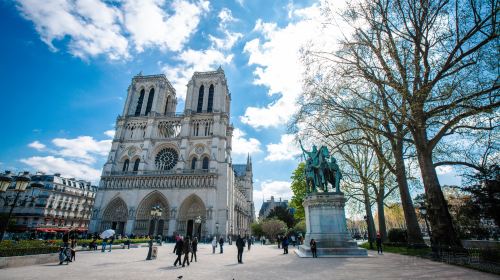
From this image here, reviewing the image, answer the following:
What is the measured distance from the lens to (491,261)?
25.5ft

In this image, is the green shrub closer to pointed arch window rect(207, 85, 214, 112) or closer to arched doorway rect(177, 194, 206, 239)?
arched doorway rect(177, 194, 206, 239)

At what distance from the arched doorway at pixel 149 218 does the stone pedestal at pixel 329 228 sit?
28.0 m

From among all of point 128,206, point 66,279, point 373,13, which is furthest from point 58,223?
point 373,13

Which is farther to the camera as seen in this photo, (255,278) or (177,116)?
(177,116)

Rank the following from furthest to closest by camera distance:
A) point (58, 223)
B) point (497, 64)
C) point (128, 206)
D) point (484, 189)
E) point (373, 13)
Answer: point (58, 223) → point (128, 206) → point (484, 189) → point (373, 13) → point (497, 64)

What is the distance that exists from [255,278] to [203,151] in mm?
33606

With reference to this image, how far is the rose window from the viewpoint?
4012cm

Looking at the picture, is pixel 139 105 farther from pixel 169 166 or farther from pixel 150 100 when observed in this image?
pixel 169 166

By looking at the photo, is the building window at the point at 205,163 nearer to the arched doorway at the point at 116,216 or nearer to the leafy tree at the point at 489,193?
the arched doorway at the point at 116,216

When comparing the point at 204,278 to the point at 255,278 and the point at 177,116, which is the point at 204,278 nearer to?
the point at 255,278

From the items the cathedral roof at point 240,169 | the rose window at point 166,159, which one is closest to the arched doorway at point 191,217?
the rose window at point 166,159

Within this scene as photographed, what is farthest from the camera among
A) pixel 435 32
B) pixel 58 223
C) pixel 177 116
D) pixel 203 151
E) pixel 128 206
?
pixel 58 223

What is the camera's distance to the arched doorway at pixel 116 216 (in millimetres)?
37291

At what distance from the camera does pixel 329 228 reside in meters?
12.7
